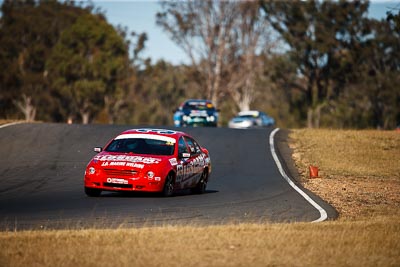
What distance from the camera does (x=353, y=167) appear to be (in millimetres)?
27234

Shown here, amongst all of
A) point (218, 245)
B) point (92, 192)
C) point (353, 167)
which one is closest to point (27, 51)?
point (353, 167)

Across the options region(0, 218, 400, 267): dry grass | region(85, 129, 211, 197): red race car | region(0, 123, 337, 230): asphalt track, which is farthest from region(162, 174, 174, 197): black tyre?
region(0, 218, 400, 267): dry grass

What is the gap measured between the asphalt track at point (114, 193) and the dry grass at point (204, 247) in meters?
1.73

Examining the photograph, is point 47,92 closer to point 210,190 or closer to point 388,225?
point 210,190

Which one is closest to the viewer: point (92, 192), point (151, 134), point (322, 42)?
point (92, 192)

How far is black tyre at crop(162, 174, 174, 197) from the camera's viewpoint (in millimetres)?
17286

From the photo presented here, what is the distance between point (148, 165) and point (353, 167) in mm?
11616

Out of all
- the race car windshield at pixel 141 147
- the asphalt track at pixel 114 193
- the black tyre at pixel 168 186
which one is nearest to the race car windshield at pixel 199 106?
the asphalt track at pixel 114 193

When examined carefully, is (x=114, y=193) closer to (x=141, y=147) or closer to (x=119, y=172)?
(x=141, y=147)

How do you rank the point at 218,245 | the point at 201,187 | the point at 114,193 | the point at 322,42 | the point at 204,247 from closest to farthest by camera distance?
the point at 204,247
the point at 218,245
the point at 114,193
the point at 201,187
the point at 322,42

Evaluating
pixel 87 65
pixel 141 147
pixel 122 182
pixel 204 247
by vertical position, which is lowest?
pixel 122 182

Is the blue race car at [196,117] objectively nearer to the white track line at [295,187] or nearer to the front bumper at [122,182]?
the white track line at [295,187]

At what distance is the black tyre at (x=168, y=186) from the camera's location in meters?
17.3

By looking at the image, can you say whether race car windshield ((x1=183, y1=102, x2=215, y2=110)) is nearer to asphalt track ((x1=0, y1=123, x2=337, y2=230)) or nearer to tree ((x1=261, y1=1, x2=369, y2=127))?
asphalt track ((x1=0, y1=123, x2=337, y2=230))
